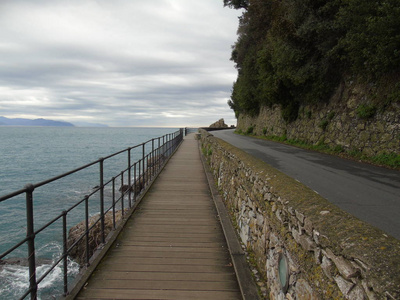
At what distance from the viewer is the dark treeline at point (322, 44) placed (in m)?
8.70

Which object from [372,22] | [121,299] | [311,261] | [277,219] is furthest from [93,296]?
[372,22]

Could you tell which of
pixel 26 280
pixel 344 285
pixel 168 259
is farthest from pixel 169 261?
pixel 26 280

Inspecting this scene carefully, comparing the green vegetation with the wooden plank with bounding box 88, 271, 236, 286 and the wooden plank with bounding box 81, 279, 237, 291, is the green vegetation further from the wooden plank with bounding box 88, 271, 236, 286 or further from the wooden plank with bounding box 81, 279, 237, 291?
the wooden plank with bounding box 81, 279, 237, 291

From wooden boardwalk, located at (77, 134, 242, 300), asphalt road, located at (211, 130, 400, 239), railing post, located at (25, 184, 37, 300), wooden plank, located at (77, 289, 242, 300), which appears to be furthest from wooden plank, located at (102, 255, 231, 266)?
asphalt road, located at (211, 130, 400, 239)

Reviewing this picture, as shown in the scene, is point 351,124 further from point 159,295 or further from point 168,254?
point 159,295

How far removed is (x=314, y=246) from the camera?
209 centimetres

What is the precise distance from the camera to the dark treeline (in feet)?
28.6

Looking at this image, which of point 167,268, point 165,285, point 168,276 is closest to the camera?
point 165,285

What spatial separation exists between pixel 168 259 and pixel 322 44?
38.2 ft

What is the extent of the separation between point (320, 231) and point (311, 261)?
281 mm

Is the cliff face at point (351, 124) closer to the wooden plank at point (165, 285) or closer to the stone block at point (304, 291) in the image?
the wooden plank at point (165, 285)

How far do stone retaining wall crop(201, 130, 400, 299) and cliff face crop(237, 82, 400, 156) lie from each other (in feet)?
24.2

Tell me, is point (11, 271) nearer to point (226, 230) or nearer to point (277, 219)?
point (226, 230)

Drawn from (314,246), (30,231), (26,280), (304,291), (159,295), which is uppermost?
(314,246)
